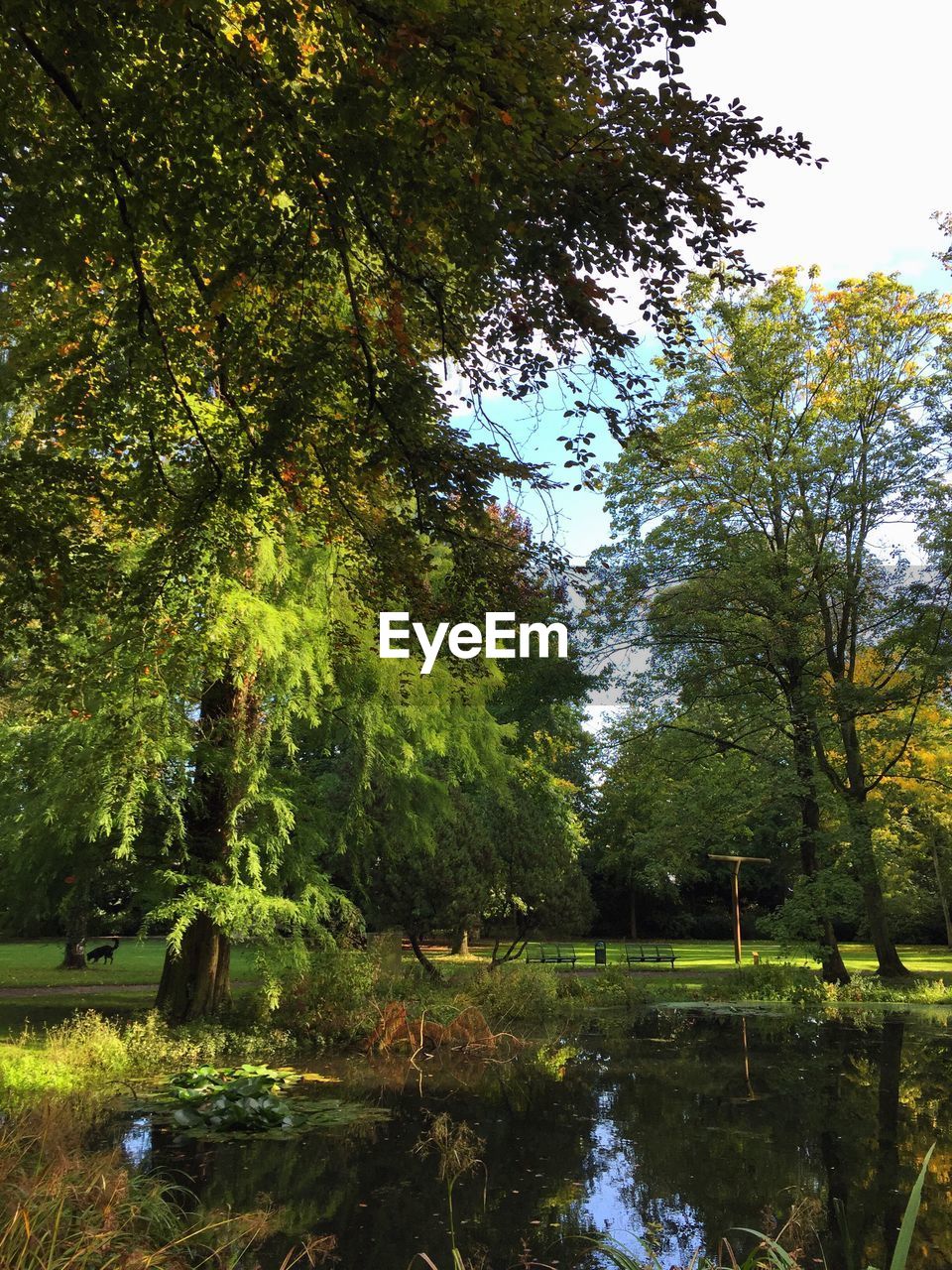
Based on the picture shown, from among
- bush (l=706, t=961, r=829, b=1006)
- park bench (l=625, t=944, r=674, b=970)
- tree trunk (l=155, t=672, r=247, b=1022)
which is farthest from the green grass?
tree trunk (l=155, t=672, r=247, b=1022)

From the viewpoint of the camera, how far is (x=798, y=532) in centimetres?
2283

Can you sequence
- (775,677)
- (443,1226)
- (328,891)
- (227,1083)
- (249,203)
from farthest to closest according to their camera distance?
(775,677) → (328,891) → (227,1083) → (443,1226) → (249,203)

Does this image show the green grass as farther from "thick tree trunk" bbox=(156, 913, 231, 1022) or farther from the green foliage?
the green foliage

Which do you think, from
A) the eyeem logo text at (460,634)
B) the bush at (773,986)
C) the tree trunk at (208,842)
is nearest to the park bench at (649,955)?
the bush at (773,986)

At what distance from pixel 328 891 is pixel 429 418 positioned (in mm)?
10244

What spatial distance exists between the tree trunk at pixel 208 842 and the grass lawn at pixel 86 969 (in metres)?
0.55

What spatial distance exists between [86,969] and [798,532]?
68.9 ft

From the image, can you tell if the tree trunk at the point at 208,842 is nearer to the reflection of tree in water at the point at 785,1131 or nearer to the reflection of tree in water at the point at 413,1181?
the reflection of tree in water at the point at 413,1181

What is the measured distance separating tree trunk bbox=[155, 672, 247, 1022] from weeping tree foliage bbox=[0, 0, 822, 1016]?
4.13 m

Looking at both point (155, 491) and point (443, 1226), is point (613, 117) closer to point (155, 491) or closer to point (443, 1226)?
point (155, 491)

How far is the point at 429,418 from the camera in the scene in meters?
6.57

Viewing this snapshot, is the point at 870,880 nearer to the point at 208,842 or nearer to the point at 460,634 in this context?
the point at 208,842

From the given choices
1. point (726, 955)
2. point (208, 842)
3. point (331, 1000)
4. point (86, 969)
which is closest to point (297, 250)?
point (208, 842)

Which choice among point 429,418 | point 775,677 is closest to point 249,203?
point 429,418
